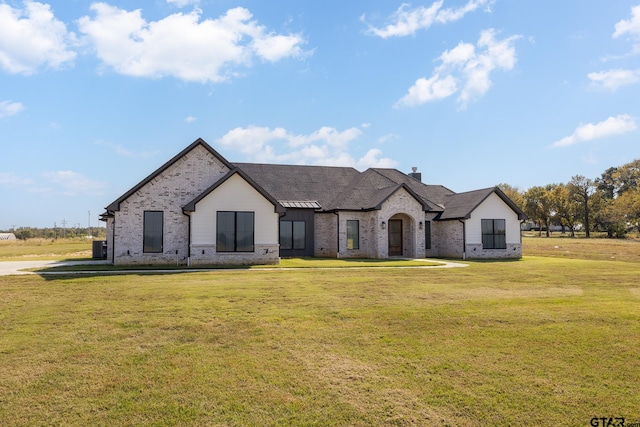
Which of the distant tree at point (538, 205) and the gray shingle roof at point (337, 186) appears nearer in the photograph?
the gray shingle roof at point (337, 186)

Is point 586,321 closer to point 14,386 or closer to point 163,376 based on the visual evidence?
→ point 163,376

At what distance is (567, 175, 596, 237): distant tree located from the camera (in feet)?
253

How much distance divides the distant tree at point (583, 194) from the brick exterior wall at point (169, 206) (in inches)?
3059

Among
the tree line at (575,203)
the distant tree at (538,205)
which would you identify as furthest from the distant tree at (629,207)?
the distant tree at (538,205)

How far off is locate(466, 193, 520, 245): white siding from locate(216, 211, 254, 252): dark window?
15.0 metres

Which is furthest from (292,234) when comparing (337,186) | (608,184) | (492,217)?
(608,184)

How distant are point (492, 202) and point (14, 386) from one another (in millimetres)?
28388

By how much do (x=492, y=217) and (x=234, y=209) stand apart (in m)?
17.9

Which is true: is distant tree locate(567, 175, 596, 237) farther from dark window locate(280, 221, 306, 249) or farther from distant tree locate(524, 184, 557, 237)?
dark window locate(280, 221, 306, 249)

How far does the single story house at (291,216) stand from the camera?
21656 millimetres

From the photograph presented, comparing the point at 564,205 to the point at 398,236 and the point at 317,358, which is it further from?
the point at 317,358

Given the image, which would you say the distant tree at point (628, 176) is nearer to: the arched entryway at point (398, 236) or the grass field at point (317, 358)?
the arched entryway at point (398, 236)

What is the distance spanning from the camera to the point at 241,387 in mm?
5512

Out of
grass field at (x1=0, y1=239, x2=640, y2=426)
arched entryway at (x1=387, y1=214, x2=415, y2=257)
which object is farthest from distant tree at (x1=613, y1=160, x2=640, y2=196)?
grass field at (x1=0, y1=239, x2=640, y2=426)
